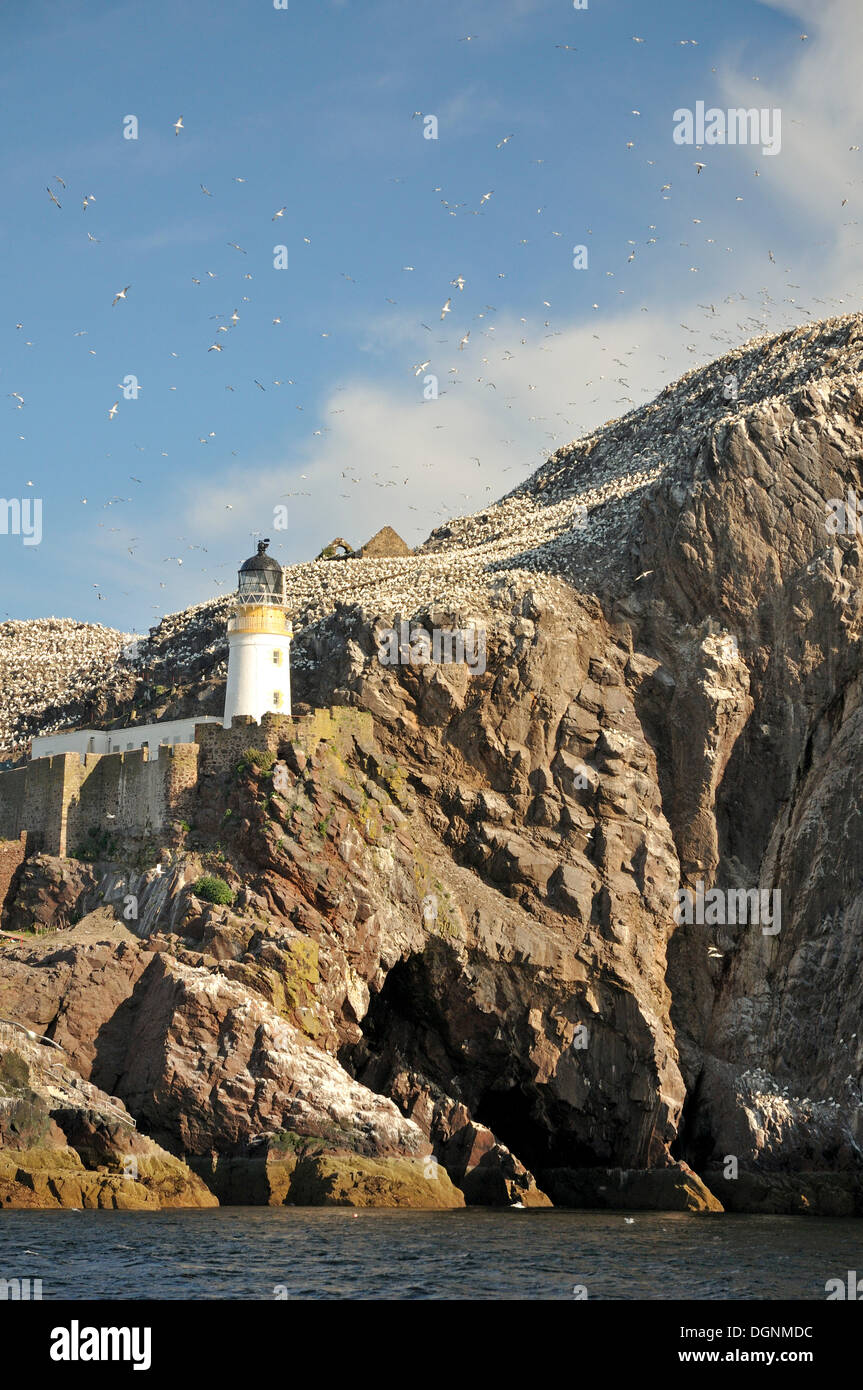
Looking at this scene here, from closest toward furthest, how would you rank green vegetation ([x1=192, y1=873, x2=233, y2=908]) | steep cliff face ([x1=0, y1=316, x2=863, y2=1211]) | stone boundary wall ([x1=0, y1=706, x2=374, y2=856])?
1. steep cliff face ([x1=0, y1=316, x2=863, y2=1211])
2. green vegetation ([x1=192, y1=873, x2=233, y2=908])
3. stone boundary wall ([x1=0, y1=706, x2=374, y2=856])

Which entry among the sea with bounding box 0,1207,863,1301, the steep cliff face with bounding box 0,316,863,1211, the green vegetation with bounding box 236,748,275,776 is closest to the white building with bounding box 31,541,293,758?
the green vegetation with bounding box 236,748,275,776

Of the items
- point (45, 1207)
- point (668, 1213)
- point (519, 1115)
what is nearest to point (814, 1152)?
point (668, 1213)

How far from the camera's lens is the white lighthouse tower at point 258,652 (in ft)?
206

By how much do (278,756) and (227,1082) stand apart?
1307 cm

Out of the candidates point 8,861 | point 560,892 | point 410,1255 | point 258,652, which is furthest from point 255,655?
point 410,1255

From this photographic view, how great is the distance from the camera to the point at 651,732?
65812 millimetres

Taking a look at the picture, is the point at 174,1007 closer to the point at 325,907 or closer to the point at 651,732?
the point at 325,907

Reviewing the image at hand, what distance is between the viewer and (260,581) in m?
64.2

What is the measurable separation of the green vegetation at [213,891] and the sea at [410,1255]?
1122 centimetres

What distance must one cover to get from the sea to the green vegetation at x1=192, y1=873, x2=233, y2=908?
442 inches

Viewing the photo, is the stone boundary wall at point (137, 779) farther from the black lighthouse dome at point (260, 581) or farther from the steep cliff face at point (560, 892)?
the black lighthouse dome at point (260, 581)

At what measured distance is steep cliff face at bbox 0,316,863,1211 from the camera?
52.8 m

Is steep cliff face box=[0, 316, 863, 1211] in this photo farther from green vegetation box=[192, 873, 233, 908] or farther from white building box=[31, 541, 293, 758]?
white building box=[31, 541, 293, 758]

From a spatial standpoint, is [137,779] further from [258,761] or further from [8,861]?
[8,861]
